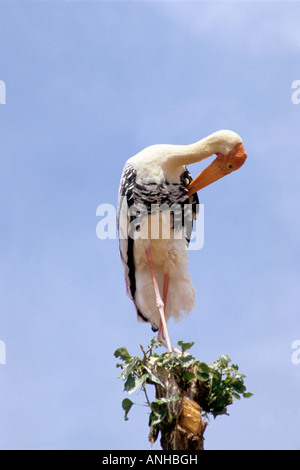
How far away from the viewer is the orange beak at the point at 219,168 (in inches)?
260

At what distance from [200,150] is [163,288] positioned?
157cm

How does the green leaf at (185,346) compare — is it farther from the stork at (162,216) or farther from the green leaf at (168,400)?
the stork at (162,216)

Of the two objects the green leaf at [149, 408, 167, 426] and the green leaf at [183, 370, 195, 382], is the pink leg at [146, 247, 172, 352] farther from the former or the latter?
the green leaf at [149, 408, 167, 426]

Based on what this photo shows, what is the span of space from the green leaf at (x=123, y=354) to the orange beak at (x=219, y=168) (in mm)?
2065

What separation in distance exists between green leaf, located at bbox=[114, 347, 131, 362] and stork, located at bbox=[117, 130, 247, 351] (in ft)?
3.05

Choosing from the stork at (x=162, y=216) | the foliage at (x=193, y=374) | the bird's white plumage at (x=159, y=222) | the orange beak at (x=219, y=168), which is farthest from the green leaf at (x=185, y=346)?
the orange beak at (x=219, y=168)

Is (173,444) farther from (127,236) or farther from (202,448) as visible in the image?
(127,236)

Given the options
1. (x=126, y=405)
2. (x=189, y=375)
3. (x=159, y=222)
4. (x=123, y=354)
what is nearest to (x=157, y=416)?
(x=126, y=405)

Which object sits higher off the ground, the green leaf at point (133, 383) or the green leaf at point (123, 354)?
the green leaf at point (123, 354)

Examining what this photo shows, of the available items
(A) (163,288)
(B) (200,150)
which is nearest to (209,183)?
(B) (200,150)

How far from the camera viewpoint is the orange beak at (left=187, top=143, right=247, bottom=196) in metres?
6.61

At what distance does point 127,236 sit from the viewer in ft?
22.4

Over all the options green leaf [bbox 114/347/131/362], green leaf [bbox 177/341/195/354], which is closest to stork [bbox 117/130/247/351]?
green leaf [bbox 177/341/195/354]
